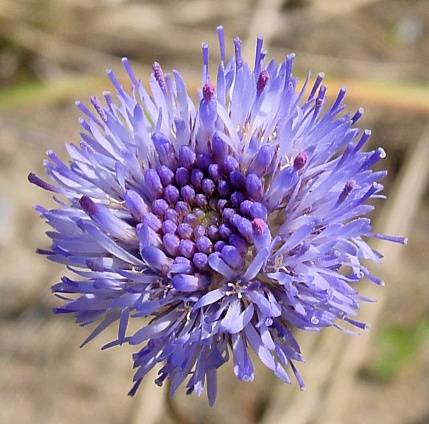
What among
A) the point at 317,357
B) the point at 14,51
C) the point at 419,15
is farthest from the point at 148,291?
the point at 419,15

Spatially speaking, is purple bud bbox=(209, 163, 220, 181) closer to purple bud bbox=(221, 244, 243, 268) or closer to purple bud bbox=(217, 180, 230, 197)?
purple bud bbox=(217, 180, 230, 197)

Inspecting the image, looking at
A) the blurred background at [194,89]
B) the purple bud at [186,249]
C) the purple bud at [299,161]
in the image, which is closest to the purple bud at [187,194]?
the purple bud at [186,249]

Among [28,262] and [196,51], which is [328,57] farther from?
[28,262]

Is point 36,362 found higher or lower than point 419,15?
lower

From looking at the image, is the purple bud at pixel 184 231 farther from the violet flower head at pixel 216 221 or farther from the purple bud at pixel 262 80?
the purple bud at pixel 262 80

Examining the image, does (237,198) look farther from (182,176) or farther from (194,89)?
(194,89)

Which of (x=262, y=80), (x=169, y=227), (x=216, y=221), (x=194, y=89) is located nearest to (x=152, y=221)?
(x=169, y=227)

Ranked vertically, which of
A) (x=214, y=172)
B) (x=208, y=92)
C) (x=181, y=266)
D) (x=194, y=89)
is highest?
(x=194, y=89)
